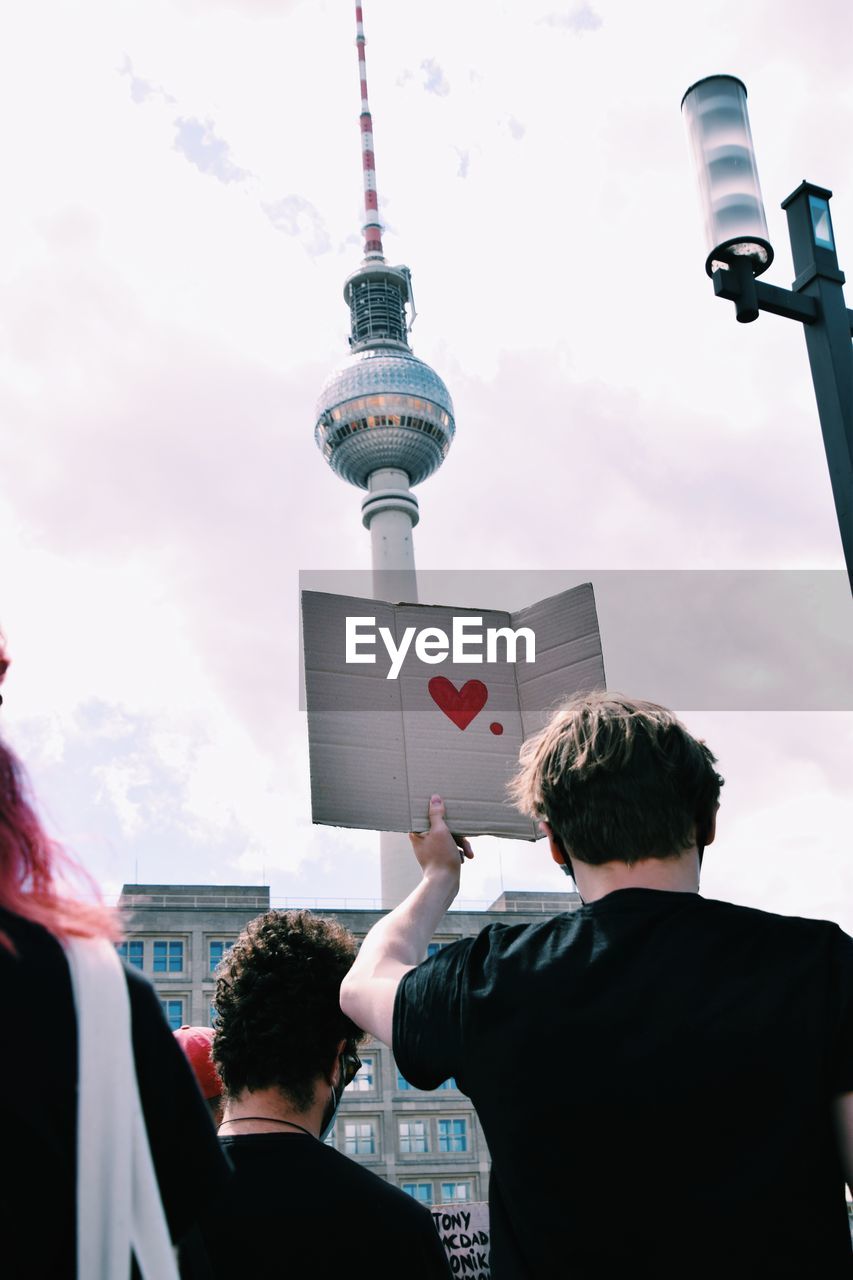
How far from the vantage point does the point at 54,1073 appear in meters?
1.37

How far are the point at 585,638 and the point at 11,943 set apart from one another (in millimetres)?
2392

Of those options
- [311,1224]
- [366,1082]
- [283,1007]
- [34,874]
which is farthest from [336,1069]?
[366,1082]

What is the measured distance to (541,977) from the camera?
2.09 m

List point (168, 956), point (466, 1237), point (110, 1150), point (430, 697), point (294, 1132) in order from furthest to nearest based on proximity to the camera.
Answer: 1. point (168, 956)
2. point (430, 697)
3. point (466, 1237)
4. point (294, 1132)
5. point (110, 1150)

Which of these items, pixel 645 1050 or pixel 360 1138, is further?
pixel 360 1138

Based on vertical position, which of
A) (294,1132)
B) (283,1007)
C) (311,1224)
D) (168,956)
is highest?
(168,956)

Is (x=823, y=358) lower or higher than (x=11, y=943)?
higher

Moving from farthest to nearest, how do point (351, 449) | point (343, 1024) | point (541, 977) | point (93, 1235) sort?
point (351, 449), point (343, 1024), point (541, 977), point (93, 1235)

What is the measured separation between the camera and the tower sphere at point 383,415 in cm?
7144

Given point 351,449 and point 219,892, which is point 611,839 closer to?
point 219,892

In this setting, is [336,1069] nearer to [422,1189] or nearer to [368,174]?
[422,1189]

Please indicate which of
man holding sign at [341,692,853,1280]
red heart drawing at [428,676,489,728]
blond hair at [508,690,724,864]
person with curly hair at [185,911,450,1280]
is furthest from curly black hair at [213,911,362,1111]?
blond hair at [508,690,724,864]

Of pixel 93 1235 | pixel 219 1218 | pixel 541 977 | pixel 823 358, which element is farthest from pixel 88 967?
pixel 823 358

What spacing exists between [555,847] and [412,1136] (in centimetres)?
5598
